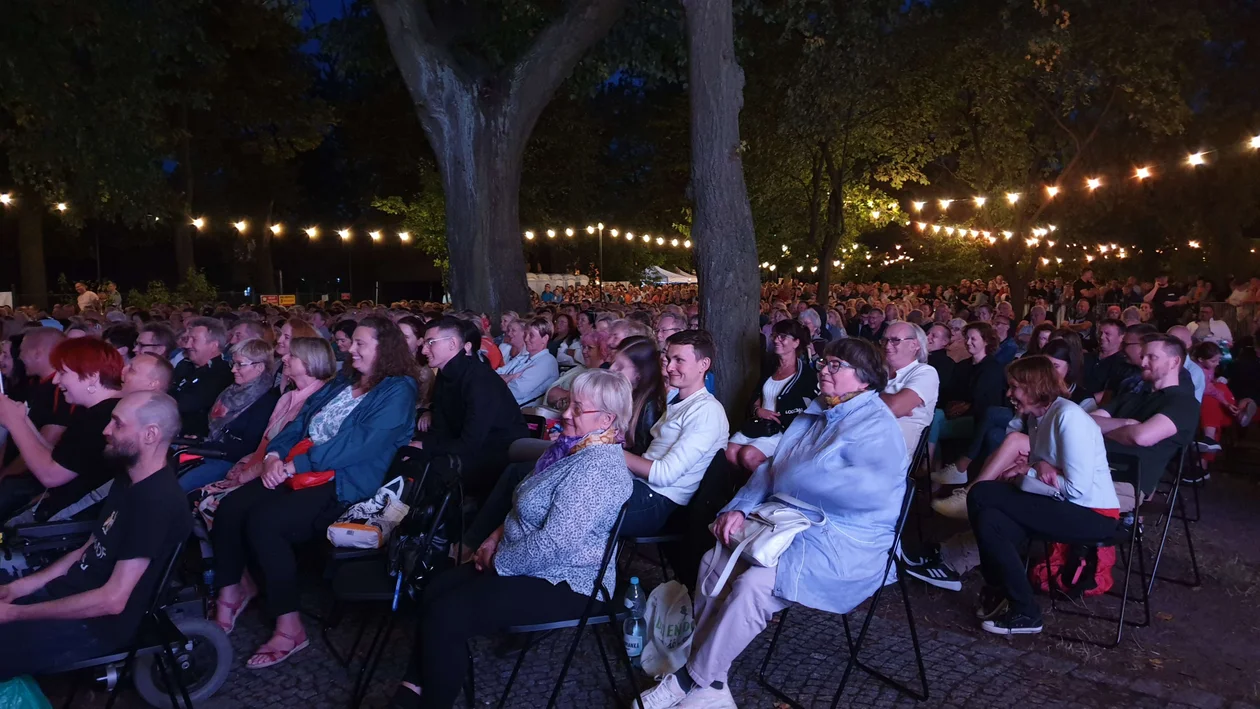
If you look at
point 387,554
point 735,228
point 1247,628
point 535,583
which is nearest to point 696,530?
point 535,583

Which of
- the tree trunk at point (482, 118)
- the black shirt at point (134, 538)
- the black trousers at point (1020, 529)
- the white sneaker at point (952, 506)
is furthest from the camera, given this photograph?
the tree trunk at point (482, 118)

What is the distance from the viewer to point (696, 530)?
4.30 m

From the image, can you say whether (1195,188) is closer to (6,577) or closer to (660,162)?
(660,162)

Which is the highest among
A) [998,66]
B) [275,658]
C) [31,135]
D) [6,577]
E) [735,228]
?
[998,66]

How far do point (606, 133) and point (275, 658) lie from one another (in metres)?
29.0

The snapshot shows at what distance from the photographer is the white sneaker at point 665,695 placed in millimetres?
3637

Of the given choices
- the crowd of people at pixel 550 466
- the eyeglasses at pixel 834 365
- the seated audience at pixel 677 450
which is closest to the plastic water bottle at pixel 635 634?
the seated audience at pixel 677 450

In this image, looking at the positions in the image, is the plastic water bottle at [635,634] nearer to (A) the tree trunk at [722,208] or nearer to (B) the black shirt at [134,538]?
(B) the black shirt at [134,538]

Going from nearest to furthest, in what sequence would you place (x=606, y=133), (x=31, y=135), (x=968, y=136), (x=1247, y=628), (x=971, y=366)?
1. (x=1247, y=628)
2. (x=971, y=366)
3. (x=31, y=135)
4. (x=968, y=136)
5. (x=606, y=133)

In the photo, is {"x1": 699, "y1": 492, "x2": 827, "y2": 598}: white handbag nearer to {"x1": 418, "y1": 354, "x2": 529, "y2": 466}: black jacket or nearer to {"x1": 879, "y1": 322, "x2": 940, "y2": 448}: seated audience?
{"x1": 418, "y1": 354, "x2": 529, "y2": 466}: black jacket

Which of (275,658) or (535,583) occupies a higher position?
(535,583)

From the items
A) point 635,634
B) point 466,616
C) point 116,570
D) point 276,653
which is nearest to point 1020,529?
point 635,634

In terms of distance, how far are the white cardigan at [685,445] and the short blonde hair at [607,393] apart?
2.14 feet

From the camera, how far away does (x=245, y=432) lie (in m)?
5.59
